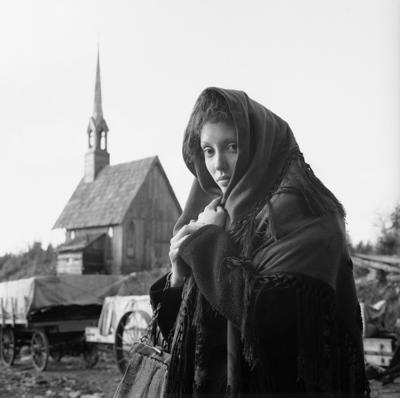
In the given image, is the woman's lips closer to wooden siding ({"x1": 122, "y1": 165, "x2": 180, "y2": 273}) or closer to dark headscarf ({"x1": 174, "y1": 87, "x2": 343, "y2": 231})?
dark headscarf ({"x1": 174, "y1": 87, "x2": 343, "y2": 231})

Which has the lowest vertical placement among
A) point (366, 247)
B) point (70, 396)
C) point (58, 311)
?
point (70, 396)

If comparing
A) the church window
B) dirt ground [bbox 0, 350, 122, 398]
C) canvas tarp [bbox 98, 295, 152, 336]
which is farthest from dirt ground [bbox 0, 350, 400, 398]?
the church window

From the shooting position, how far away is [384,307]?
9.41 m

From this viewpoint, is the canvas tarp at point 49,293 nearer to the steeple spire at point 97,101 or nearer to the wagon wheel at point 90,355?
the wagon wheel at point 90,355

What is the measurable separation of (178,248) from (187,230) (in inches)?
2.3

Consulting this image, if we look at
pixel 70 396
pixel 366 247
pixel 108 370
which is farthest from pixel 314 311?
pixel 366 247

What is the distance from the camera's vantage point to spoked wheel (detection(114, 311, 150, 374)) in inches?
338

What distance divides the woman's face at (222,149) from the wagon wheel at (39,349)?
999 centimetres

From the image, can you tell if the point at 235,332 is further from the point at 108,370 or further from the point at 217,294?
the point at 108,370

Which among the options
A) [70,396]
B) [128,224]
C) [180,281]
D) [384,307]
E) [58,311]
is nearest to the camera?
[180,281]

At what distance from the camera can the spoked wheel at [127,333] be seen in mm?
8578

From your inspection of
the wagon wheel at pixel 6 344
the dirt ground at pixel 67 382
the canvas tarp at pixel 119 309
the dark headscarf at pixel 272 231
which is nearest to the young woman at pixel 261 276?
the dark headscarf at pixel 272 231

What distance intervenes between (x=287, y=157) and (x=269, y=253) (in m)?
0.31

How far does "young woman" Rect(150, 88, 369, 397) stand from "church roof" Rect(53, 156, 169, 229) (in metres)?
22.8
